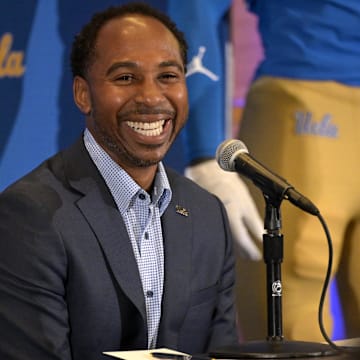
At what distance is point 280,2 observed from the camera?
314 cm

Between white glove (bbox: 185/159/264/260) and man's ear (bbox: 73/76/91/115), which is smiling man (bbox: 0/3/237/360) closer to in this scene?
man's ear (bbox: 73/76/91/115)

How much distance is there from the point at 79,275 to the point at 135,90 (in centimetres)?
43

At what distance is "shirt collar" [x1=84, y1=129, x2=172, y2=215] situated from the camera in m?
2.23

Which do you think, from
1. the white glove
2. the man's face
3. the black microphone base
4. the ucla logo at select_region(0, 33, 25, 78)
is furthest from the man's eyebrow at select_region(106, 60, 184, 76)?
the white glove

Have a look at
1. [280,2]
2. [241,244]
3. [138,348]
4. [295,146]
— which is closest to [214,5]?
[280,2]

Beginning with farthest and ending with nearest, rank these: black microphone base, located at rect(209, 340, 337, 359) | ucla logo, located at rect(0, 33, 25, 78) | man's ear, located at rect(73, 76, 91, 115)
→ ucla logo, located at rect(0, 33, 25, 78) → man's ear, located at rect(73, 76, 91, 115) → black microphone base, located at rect(209, 340, 337, 359)

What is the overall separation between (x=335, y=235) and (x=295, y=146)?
12.1 inches

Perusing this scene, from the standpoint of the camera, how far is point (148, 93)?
2.21 metres

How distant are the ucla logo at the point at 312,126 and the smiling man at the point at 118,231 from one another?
0.82 meters

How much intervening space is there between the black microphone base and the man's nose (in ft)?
2.07

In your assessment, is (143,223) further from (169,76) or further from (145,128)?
(169,76)

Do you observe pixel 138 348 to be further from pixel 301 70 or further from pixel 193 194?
pixel 301 70

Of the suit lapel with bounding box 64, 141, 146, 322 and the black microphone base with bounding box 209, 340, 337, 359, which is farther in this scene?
the suit lapel with bounding box 64, 141, 146, 322

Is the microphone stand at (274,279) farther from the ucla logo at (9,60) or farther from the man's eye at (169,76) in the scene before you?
the ucla logo at (9,60)
